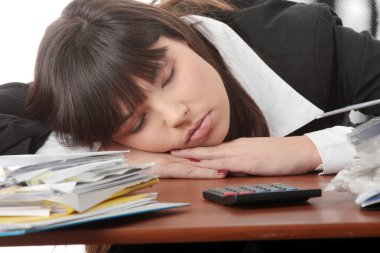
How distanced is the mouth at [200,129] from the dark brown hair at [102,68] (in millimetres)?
105

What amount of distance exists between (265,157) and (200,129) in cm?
13

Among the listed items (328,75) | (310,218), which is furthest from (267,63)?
(310,218)

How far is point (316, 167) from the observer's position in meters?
1.06

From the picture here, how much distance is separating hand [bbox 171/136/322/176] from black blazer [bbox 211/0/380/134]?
1.02 ft

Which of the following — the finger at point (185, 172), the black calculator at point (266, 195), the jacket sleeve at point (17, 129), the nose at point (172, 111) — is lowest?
the finger at point (185, 172)

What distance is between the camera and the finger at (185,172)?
1.08m

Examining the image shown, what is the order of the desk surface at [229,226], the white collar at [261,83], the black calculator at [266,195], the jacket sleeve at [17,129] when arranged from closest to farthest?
the desk surface at [229,226], the black calculator at [266,195], the jacket sleeve at [17,129], the white collar at [261,83]

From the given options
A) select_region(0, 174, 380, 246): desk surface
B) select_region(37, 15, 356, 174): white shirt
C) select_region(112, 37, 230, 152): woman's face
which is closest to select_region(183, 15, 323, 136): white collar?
select_region(37, 15, 356, 174): white shirt

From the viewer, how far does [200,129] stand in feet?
3.69

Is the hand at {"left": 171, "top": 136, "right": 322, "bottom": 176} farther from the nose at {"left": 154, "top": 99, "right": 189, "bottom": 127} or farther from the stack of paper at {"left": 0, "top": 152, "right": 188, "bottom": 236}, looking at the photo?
the stack of paper at {"left": 0, "top": 152, "right": 188, "bottom": 236}

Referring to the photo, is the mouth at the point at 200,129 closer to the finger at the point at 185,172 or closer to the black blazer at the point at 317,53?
the finger at the point at 185,172

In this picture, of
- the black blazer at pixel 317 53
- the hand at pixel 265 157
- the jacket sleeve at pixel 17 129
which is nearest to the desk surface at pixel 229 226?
the hand at pixel 265 157

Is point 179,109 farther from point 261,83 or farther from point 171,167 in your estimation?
point 261,83

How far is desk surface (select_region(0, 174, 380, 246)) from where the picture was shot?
0.53m
